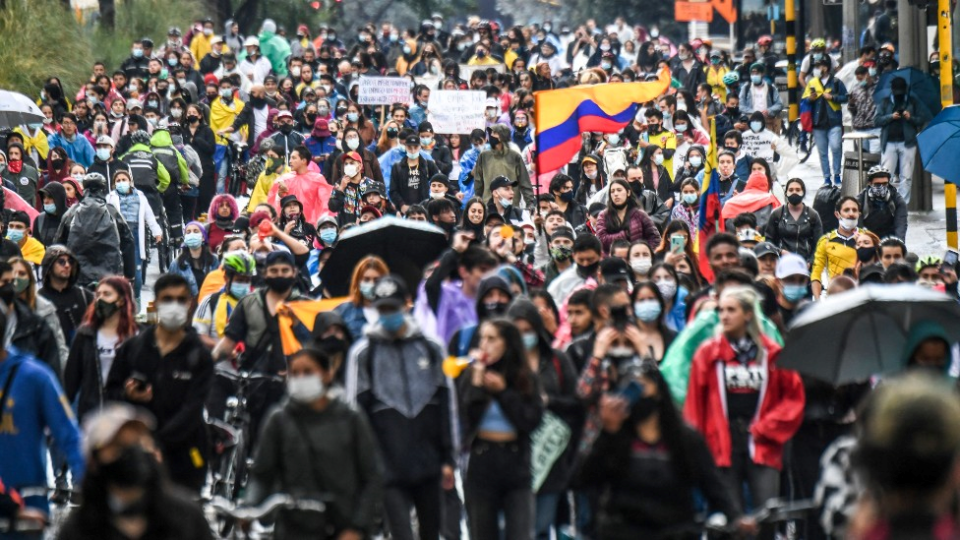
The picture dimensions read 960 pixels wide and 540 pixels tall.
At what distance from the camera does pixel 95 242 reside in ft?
54.9

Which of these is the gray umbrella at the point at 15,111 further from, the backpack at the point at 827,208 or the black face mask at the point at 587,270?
the black face mask at the point at 587,270

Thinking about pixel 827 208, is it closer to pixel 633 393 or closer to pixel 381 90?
pixel 381 90

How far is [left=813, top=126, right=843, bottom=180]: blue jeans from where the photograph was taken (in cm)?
2562

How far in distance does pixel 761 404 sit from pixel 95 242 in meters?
8.50

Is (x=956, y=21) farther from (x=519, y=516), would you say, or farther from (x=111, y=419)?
(x=111, y=419)

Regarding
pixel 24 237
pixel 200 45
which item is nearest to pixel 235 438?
pixel 24 237

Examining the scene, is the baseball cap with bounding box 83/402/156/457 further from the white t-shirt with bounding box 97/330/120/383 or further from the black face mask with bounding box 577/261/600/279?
the black face mask with bounding box 577/261/600/279

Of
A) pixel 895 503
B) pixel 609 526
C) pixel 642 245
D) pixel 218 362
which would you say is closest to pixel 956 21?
pixel 642 245

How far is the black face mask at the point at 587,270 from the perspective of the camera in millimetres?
12625

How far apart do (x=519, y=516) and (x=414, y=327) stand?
1021 mm

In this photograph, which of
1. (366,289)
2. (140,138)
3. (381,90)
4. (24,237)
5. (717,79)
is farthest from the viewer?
(717,79)

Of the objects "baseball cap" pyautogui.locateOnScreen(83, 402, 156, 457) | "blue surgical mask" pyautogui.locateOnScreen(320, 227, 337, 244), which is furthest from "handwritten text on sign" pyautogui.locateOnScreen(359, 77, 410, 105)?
"baseball cap" pyautogui.locateOnScreen(83, 402, 156, 457)

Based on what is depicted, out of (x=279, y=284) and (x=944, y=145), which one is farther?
(x=944, y=145)

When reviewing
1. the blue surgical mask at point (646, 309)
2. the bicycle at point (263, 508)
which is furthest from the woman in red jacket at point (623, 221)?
the bicycle at point (263, 508)
